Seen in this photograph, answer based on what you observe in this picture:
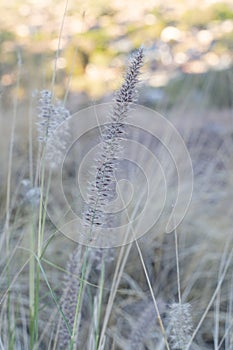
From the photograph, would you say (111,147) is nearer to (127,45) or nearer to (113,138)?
(113,138)

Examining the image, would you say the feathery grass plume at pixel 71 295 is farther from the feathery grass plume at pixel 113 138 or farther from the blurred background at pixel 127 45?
the blurred background at pixel 127 45

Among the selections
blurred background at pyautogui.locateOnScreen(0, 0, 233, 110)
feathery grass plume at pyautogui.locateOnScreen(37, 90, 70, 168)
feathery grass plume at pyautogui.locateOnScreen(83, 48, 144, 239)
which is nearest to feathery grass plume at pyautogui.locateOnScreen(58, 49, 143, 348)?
feathery grass plume at pyautogui.locateOnScreen(83, 48, 144, 239)

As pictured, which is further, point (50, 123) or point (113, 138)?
point (50, 123)

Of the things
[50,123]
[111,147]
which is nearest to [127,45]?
[50,123]

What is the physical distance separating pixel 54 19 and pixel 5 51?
796 millimetres

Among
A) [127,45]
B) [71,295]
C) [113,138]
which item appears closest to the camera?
[113,138]

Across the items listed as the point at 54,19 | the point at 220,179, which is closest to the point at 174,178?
the point at 220,179

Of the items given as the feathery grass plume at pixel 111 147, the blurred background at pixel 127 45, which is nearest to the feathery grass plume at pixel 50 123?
the feathery grass plume at pixel 111 147

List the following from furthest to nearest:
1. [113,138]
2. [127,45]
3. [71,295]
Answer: [127,45]
[71,295]
[113,138]

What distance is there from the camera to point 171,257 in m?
1.41

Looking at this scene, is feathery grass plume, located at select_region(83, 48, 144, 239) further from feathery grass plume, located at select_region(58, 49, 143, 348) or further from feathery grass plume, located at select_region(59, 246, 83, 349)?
feathery grass plume, located at select_region(59, 246, 83, 349)

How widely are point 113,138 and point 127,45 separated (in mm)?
3682

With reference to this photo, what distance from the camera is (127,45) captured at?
165 inches

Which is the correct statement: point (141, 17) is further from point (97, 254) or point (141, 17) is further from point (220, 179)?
point (97, 254)
